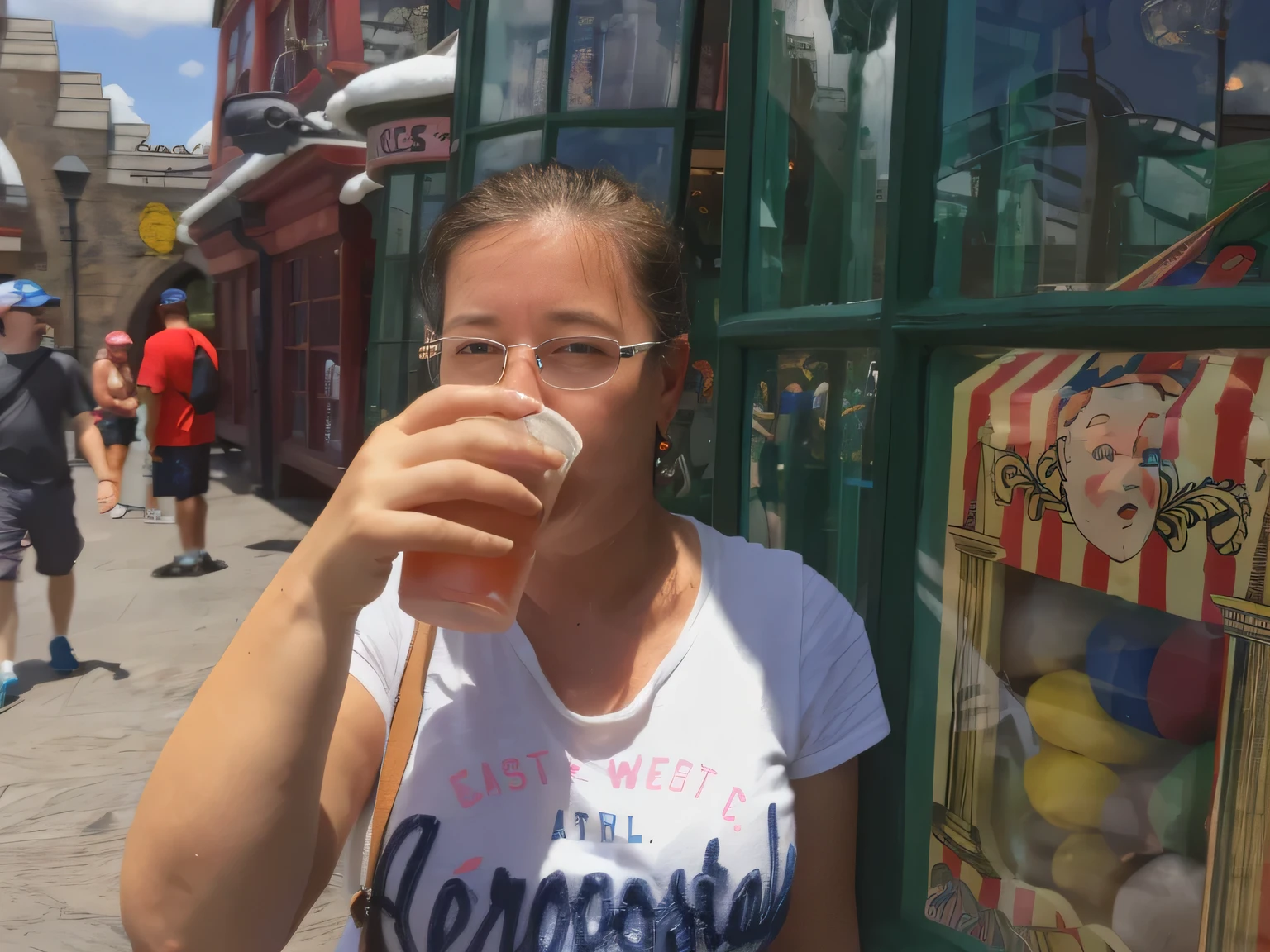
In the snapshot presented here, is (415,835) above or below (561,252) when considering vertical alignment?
below

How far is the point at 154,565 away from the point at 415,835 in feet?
23.3

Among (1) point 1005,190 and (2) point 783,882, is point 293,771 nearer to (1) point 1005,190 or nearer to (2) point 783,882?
(2) point 783,882

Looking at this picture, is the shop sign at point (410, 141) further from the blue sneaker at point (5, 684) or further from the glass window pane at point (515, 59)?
the blue sneaker at point (5, 684)

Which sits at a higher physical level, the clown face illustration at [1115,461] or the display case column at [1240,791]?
the clown face illustration at [1115,461]

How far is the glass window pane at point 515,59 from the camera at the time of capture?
174 inches

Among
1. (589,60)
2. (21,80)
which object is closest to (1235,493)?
(589,60)

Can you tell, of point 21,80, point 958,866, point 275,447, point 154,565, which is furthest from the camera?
point 21,80

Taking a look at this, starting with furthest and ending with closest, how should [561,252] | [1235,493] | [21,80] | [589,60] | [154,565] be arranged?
[21,80] < [154,565] < [589,60] < [561,252] < [1235,493]

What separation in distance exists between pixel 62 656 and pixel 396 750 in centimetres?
465

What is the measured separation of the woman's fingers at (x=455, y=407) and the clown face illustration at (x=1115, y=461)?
0.74 m

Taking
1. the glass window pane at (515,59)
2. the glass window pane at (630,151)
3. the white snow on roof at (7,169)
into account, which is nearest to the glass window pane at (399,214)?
the glass window pane at (515,59)

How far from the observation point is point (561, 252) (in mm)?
1212

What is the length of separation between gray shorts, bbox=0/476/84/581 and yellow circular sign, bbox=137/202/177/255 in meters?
10.9

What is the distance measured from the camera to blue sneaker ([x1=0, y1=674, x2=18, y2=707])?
4512 millimetres
